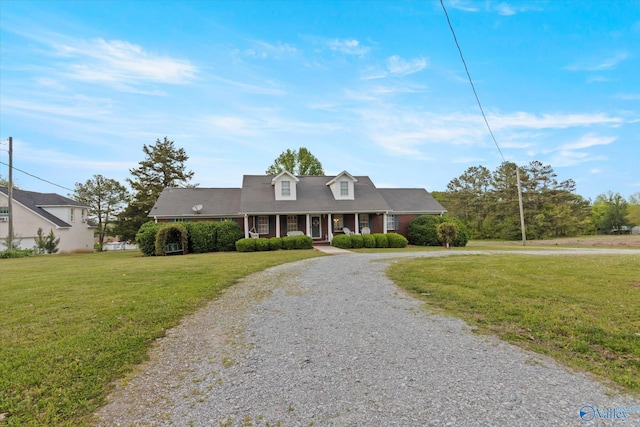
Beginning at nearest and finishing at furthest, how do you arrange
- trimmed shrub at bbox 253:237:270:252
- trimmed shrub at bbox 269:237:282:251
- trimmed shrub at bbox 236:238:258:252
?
1. trimmed shrub at bbox 236:238:258:252
2. trimmed shrub at bbox 253:237:270:252
3. trimmed shrub at bbox 269:237:282:251

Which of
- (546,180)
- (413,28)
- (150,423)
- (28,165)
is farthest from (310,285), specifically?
(546,180)

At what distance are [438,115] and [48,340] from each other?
18605mm

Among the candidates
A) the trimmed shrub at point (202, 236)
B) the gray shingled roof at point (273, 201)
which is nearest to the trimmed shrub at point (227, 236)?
the trimmed shrub at point (202, 236)

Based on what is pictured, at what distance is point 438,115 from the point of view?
57.6 ft

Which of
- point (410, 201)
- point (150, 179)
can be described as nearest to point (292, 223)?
point (410, 201)

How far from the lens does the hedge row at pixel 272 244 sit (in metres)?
18.8

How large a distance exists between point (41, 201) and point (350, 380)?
121 feet

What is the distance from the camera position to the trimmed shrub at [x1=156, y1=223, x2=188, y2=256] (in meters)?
18.1

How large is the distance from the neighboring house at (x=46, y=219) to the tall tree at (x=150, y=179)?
3.65 metres

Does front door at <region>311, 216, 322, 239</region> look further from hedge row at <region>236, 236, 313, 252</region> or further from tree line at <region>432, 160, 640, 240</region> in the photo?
tree line at <region>432, 160, 640, 240</region>

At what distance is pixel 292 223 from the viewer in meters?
22.6

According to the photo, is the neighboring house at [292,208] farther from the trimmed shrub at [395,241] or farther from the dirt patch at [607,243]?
the dirt patch at [607,243]

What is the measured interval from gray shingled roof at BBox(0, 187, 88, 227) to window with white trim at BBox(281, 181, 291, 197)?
20453 millimetres

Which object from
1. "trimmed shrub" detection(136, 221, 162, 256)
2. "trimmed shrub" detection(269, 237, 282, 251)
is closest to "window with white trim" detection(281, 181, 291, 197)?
"trimmed shrub" detection(269, 237, 282, 251)
